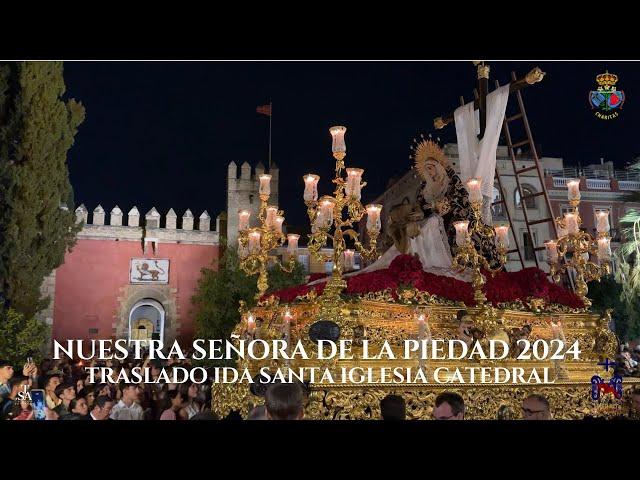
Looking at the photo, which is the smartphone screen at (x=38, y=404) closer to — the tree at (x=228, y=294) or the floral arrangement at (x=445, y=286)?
the floral arrangement at (x=445, y=286)

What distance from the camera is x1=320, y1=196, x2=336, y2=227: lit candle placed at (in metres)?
6.26

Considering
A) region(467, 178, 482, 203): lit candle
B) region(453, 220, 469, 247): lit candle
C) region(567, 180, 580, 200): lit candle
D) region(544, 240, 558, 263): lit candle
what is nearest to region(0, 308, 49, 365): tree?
region(453, 220, 469, 247): lit candle

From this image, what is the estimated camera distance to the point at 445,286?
7.02 metres

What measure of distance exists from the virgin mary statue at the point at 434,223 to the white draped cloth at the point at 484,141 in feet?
1.16

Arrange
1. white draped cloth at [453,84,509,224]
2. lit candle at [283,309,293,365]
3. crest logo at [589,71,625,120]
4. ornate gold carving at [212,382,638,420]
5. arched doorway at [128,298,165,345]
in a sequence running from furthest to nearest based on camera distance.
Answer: arched doorway at [128,298,165,345] → crest logo at [589,71,625,120] → white draped cloth at [453,84,509,224] → lit candle at [283,309,293,365] → ornate gold carving at [212,382,638,420]

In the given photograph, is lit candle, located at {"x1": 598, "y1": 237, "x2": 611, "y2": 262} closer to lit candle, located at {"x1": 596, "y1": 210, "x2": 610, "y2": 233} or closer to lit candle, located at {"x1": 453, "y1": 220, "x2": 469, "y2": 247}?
lit candle, located at {"x1": 596, "y1": 210, "x2": 610, "y2": 233}

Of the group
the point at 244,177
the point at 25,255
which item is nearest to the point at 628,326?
the point at 244,177

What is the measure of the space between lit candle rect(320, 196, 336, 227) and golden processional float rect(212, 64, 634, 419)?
0.04 feet

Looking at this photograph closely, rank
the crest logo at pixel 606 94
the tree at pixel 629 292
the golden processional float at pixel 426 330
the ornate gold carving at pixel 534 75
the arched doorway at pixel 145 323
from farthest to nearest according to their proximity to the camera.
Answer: the arched doorway at pixel 145 323
the tree at pixel 629 292
the crest logo at pixel 606 94
the ornate gold carving at pixel 534 75
the golden processional float at pixel 426 330

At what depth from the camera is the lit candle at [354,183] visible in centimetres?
623

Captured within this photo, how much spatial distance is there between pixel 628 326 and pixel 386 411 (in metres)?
17.3

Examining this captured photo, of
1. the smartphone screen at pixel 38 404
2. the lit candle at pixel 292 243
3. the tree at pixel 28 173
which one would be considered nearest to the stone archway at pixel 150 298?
the tree at pixel 28 173

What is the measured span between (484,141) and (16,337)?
9.67 m
